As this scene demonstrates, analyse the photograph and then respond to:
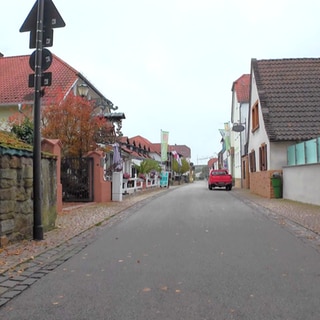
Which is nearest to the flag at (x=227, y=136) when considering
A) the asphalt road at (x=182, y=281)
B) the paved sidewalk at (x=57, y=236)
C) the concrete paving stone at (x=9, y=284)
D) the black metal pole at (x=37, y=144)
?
the paved sidewalk at (x=57, y=236)

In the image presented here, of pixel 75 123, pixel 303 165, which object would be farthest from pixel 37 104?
pixel 303 165

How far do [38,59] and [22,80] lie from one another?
2046cm

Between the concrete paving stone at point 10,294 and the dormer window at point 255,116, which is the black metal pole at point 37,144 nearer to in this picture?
the concrete paving stone at point 10,294

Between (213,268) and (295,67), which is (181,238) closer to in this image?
(213,268)

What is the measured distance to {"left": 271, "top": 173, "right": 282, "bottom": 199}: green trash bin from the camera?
2128 cm

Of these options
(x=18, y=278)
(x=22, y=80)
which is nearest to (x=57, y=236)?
(x=18, y=278)

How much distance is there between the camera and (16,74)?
Result: 96.4 feet

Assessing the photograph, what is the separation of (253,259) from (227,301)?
2.32 metres

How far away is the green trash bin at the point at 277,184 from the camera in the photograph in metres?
21.3

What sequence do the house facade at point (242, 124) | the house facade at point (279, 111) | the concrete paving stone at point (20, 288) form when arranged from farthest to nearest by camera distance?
the house facade at point (242, 124)
the house facade at point (279, 111)
the concrete paving stone at point (20, 288)

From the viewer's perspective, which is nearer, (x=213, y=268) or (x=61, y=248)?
(x=213, y=268)

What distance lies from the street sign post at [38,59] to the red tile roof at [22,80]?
1539 centimetres

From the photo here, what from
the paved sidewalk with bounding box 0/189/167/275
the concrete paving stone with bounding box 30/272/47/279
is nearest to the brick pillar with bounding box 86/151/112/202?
the paved sidewalk with bounding box 0/189/167/275

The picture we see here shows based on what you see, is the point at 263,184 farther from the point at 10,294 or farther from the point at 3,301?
the point at 3,301
